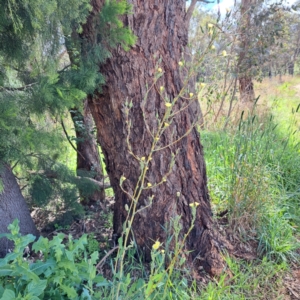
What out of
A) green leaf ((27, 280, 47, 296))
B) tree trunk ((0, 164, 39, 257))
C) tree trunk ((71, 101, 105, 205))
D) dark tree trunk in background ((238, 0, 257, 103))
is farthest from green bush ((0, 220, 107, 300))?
dark tree trunk in background ((238, 0, 257, 103))

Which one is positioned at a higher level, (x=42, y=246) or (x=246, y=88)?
(x=42, y=246)

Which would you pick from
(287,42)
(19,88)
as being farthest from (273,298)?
(287,42)

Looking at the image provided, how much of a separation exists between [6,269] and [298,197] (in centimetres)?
265

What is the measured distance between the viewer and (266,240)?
248cm

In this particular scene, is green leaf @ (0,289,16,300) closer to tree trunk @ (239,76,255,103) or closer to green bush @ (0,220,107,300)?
green bush @ (0,220,107,300)

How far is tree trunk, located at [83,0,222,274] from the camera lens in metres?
2.10

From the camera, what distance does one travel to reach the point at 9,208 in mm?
2318

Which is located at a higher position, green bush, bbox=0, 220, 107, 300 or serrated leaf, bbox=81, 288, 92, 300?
green bush, bbox=0, 220, 107, 300

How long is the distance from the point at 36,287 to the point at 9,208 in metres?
1.04

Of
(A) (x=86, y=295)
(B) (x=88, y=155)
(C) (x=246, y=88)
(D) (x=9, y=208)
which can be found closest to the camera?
(A) (x=86, y=295)

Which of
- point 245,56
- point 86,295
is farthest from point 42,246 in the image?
point 245,56

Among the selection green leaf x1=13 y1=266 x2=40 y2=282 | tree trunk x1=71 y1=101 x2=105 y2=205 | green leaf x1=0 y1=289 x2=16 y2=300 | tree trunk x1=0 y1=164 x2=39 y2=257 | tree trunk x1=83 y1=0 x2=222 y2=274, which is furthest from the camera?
tree trunk x1=71 y1=101 x2=105 y2=205

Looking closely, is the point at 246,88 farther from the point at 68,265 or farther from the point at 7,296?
the point at 7,296

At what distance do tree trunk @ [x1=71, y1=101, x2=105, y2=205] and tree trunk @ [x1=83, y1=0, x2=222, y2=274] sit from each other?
91cm
